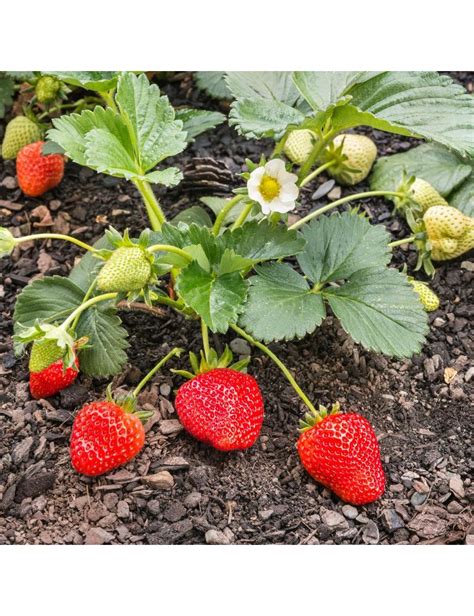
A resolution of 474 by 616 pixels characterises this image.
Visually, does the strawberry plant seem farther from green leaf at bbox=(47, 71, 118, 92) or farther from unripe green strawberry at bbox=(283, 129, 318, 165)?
unripe green strawberry at bbox=(283, 129, 318, 165)

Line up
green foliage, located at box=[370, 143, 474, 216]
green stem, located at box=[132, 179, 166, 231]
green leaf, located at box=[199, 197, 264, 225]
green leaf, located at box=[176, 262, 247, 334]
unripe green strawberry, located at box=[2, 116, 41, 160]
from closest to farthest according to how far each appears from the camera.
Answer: green leaf, located at box=[176, 262, 247, 334], green stem, located at box=[132, 179, 166, 231], green leaf, located at box=[199, 197, 264, 225], green foliage, located at box=[370, 143, 474, 216], unripe green strawberry, located at box=[2, 116, 41, 160]

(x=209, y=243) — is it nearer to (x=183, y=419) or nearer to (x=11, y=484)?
(x=183, y=419)

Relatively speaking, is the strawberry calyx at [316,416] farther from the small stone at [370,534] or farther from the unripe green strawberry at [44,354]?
the unripe green strawberry at [44,354]

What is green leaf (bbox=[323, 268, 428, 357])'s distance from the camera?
165 cm

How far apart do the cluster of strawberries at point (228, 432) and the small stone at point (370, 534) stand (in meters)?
0.05

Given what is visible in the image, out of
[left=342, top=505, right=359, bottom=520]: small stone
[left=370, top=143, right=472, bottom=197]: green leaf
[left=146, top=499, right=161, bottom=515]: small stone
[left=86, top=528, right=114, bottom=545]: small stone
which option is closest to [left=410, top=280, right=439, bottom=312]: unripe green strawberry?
[left=370, top=143, right=472, bottom=197]: green leaf

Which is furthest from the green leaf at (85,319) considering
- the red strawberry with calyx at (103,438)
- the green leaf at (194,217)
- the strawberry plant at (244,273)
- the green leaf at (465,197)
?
the green leaf at (465,197)

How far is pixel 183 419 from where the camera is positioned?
1.68m

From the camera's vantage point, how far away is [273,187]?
170 cm

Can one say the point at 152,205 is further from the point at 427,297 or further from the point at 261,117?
the point at 427,297

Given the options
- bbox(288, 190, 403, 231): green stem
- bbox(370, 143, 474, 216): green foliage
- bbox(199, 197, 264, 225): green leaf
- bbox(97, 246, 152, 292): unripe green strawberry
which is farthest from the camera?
bbox(370, 143, 474, 216): green foliage

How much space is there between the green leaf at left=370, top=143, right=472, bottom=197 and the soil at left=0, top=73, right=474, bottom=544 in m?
0.17

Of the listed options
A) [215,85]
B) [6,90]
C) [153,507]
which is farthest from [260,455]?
[6,90]

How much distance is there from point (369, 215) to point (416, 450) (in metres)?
0.62
